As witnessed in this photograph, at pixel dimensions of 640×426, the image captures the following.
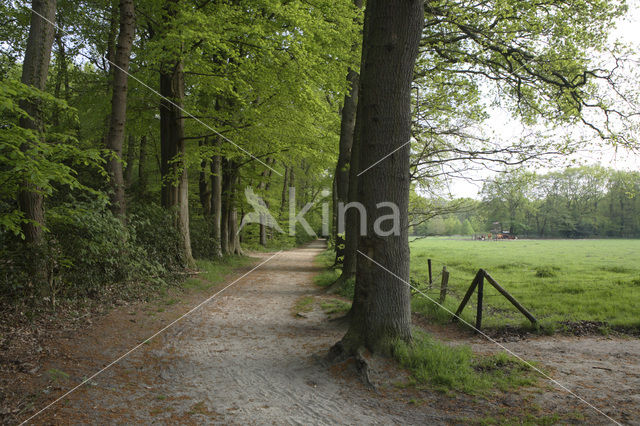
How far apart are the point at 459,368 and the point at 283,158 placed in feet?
41.6

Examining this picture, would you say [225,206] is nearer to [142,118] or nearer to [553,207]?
[142,118]

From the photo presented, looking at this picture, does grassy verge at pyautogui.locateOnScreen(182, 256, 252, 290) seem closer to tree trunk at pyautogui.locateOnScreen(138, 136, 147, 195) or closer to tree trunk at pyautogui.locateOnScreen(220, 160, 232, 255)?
tree trunk at pyautogui.locateOnScreen(220, 160, 232, 255)

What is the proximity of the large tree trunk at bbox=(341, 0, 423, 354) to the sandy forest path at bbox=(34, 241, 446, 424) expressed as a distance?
89cm

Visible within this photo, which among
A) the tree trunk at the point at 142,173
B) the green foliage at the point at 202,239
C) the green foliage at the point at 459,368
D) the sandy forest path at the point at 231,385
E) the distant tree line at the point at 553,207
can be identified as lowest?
the sandy forest path at the point at 231,385

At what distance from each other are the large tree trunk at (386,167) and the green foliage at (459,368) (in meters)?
0.28

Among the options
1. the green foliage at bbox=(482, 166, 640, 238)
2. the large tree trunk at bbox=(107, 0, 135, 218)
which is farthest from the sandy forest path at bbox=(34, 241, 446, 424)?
the green foliage at bbox=(482, 166, 640, 238)

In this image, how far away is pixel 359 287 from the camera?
5.50 meters

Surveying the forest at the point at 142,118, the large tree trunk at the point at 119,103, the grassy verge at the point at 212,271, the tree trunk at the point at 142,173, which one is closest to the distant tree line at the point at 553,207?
the forest at the point at 142,118

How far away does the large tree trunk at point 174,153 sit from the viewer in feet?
38.0

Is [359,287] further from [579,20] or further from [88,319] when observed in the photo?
Answer: [579,20]

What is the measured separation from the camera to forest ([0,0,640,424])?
5133mm

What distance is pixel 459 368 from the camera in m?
4.65

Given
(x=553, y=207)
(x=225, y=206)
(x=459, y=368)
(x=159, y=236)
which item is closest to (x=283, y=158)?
(x=225, y=206)

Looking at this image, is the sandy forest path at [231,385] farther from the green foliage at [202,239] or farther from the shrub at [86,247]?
the green foliage at [202,239]
